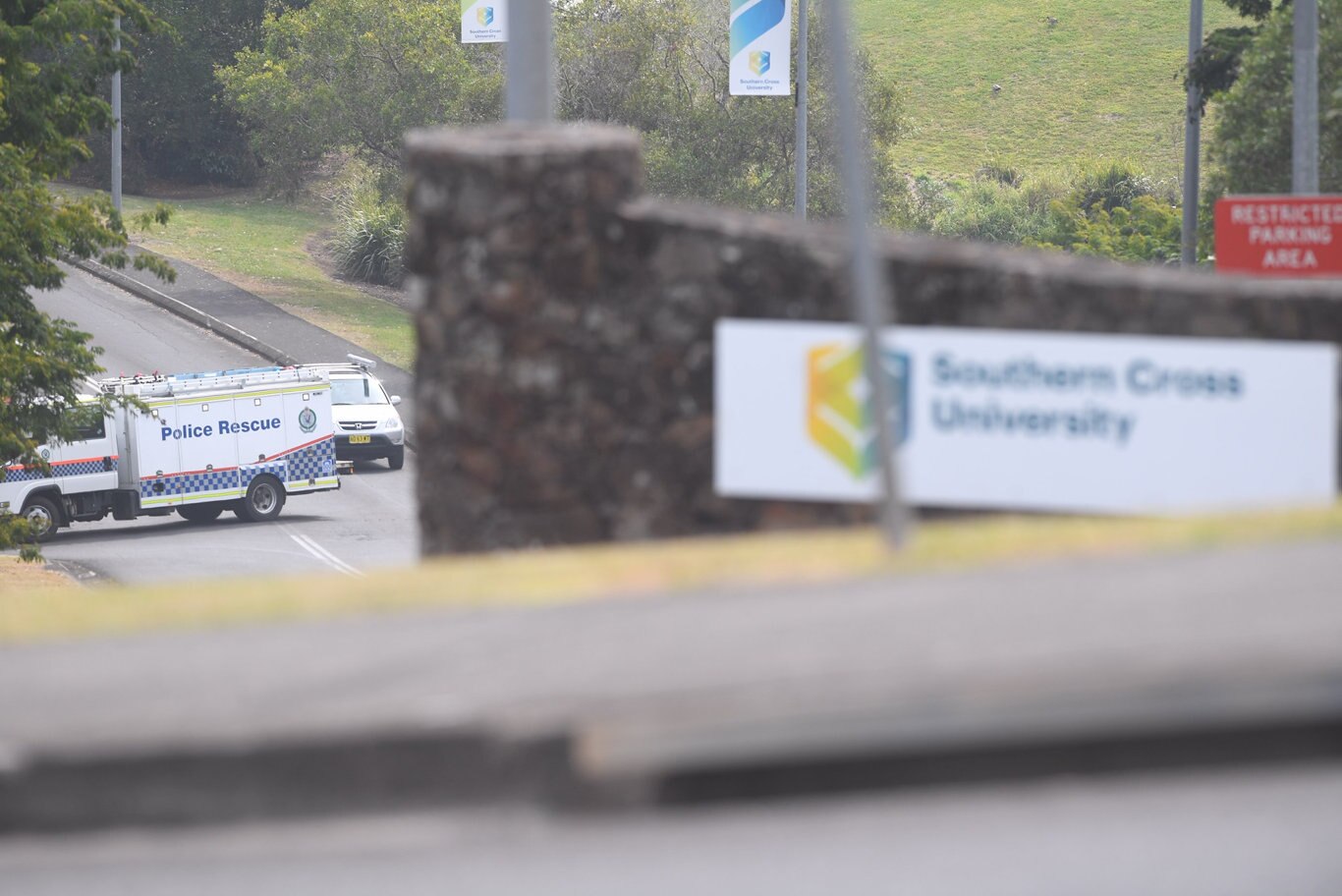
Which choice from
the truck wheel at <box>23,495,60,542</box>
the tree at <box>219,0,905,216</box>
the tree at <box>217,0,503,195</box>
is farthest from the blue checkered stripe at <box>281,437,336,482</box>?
the tree at <box>217,0,503,195</box>

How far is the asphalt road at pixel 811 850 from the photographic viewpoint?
471 centimetres

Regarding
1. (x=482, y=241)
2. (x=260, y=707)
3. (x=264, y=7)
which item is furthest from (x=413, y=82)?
(x=260, y=707)

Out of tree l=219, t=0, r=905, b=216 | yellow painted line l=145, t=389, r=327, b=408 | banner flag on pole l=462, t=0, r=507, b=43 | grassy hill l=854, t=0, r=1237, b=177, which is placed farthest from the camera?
grassy hill l=854, t=0, r=1237, b=177

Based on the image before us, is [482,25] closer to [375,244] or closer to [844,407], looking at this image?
[375,244]

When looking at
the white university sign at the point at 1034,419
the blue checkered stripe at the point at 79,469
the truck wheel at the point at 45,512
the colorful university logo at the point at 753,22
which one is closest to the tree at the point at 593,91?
the colorful university logo at the point at 753,22

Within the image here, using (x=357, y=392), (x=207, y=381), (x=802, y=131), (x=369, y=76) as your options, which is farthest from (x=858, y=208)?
(x=369, y=76)

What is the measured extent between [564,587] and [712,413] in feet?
7.09

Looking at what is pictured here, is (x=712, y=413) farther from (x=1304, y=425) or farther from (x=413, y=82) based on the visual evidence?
(x=413, y=82)

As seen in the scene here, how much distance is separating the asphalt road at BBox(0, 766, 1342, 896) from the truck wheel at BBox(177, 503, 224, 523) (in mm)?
23568

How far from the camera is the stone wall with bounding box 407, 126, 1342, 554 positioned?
29.7 ft

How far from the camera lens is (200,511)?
94.0 feet

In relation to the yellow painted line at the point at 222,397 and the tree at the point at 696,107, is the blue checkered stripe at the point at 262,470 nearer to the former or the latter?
the yellow painted line at the point at 222,397

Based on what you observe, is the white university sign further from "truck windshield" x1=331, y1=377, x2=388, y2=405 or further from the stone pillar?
"truck windshield" x1=331, y1=377, x2=388, y2=405

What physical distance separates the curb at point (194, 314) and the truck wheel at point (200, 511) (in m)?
9.12
